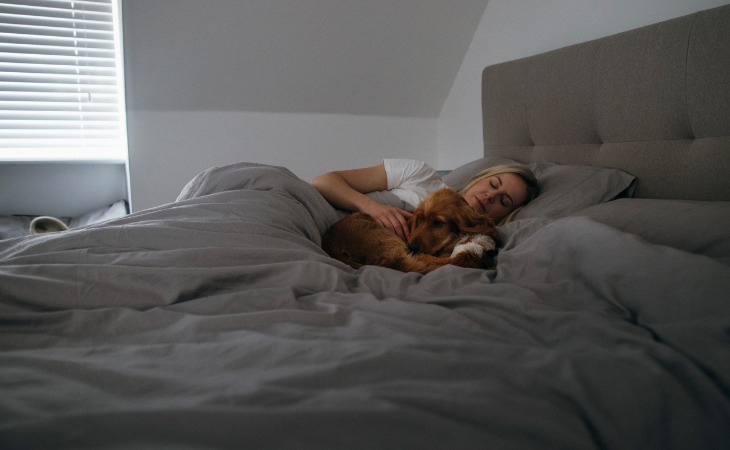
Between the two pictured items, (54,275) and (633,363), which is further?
(54,275)

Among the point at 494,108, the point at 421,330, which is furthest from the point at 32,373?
the point at 494,108

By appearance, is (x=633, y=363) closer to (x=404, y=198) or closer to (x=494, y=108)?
(x=404, y=198)

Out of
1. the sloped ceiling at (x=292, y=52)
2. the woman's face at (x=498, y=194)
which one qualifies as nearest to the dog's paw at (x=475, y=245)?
the woman's face at (x=498, y=194)

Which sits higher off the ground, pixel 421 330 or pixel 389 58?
pixel 389 58

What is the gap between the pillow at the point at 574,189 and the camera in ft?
4.79

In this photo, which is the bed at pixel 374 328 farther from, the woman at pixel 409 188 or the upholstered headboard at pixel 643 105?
the woman at pixel 409 188

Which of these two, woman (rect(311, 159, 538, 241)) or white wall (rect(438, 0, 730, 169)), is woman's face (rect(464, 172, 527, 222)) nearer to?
woman (rect(311, 159, 538, 241))

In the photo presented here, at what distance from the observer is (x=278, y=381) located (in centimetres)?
54

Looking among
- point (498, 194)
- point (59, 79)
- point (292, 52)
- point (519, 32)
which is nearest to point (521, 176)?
point (498, 194)

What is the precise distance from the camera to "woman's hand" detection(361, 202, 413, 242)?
1364 millimetres

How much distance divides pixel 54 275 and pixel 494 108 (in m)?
1.86

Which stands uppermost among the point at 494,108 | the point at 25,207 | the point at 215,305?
the point at 494,108

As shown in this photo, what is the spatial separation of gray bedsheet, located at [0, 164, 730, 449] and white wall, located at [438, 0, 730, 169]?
4.03 feet

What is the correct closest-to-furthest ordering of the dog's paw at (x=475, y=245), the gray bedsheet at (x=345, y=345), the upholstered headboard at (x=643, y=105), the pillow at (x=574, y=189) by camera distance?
the gray bedsheet at (x=345, y=345), the dog's paw at (x=475, y=245), the upholstered headboard at (x=643, y=105), the pillow at (x=574, y=189)
